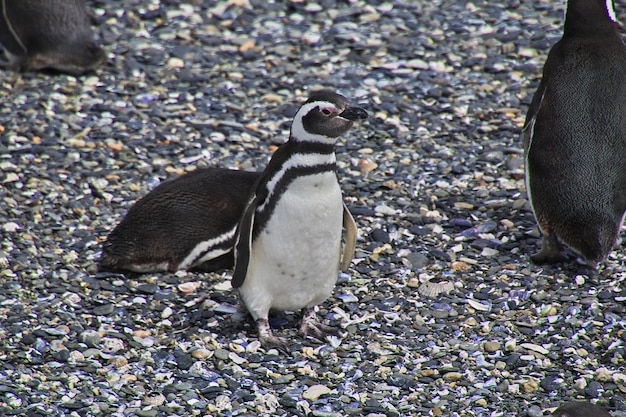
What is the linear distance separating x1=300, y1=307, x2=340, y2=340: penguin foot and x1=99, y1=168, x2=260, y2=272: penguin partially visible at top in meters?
0.68

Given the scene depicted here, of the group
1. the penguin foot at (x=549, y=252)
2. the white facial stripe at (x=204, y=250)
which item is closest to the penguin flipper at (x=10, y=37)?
the white facial stripe at (x=204, y=250)

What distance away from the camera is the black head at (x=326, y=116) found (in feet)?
13.7

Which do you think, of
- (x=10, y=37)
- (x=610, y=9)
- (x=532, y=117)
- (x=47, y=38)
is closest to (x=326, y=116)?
(x=532, y=117)

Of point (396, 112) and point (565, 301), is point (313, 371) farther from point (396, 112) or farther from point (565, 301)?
point (396, 112)

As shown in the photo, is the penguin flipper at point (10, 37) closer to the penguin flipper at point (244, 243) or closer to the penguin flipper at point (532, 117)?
the penguin flipper at point (244, 243)

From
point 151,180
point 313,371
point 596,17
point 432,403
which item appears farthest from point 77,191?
point 596,17

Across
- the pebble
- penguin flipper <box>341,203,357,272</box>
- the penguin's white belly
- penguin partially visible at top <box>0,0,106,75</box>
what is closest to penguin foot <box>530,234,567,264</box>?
penguin flipper <box>341,203,357,272</box>

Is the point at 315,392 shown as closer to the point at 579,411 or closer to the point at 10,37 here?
the point at 579,411

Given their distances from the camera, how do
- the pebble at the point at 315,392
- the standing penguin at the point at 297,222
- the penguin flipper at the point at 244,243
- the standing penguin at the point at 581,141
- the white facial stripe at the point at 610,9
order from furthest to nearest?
the white facial stripe at the point at 610,9, the standing penguin at the point at 581,141, the penguin flipper at the point at 244,243, the standing penguin at the point at 297,222, the pebble at the point at 315,392

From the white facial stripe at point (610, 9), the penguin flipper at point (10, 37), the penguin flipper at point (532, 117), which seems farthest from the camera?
the penguin flipper at point (10, 37)

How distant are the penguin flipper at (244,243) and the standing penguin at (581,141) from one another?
1647mm

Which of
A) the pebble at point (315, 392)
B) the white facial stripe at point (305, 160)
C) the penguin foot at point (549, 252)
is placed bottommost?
the penguin foot at point (549, 252)

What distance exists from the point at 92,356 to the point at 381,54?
3.95 metres

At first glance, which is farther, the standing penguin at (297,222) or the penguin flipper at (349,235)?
the penguin flipper at (349,235)
